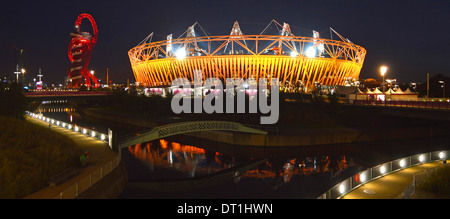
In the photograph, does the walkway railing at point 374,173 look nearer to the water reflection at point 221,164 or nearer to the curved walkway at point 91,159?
the water reflection at point 221,164

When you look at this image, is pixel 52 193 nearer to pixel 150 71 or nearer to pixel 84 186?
pixel 84 186

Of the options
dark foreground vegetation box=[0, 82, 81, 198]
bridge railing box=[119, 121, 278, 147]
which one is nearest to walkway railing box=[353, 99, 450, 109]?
bridge railing box=[119, 121, 278, 147]

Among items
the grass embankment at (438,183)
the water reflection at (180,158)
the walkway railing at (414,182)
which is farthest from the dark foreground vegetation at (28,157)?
the grass embankment at (438,183)

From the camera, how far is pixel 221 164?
23891 millimetres

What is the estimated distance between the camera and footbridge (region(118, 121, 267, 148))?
2409 cm

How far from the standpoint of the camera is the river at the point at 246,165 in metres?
18.3

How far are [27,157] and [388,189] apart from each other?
48.6ft

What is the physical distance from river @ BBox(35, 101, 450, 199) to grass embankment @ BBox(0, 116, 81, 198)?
147 inches

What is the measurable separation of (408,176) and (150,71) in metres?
76.2

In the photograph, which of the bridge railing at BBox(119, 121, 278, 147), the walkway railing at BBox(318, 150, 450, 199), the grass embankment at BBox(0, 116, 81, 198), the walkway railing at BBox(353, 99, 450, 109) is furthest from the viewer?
the walkway railing at BBox(353, 99, 450, 109)

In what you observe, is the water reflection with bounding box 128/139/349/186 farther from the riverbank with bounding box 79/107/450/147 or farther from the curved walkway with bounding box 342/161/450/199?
the curved walkway with bounding box 342/161/450/199

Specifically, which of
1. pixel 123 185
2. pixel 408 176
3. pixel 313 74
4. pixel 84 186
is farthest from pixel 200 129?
pixel 313 74

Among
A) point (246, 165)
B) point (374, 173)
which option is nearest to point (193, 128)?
point (246, 165)

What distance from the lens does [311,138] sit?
28688 mm
